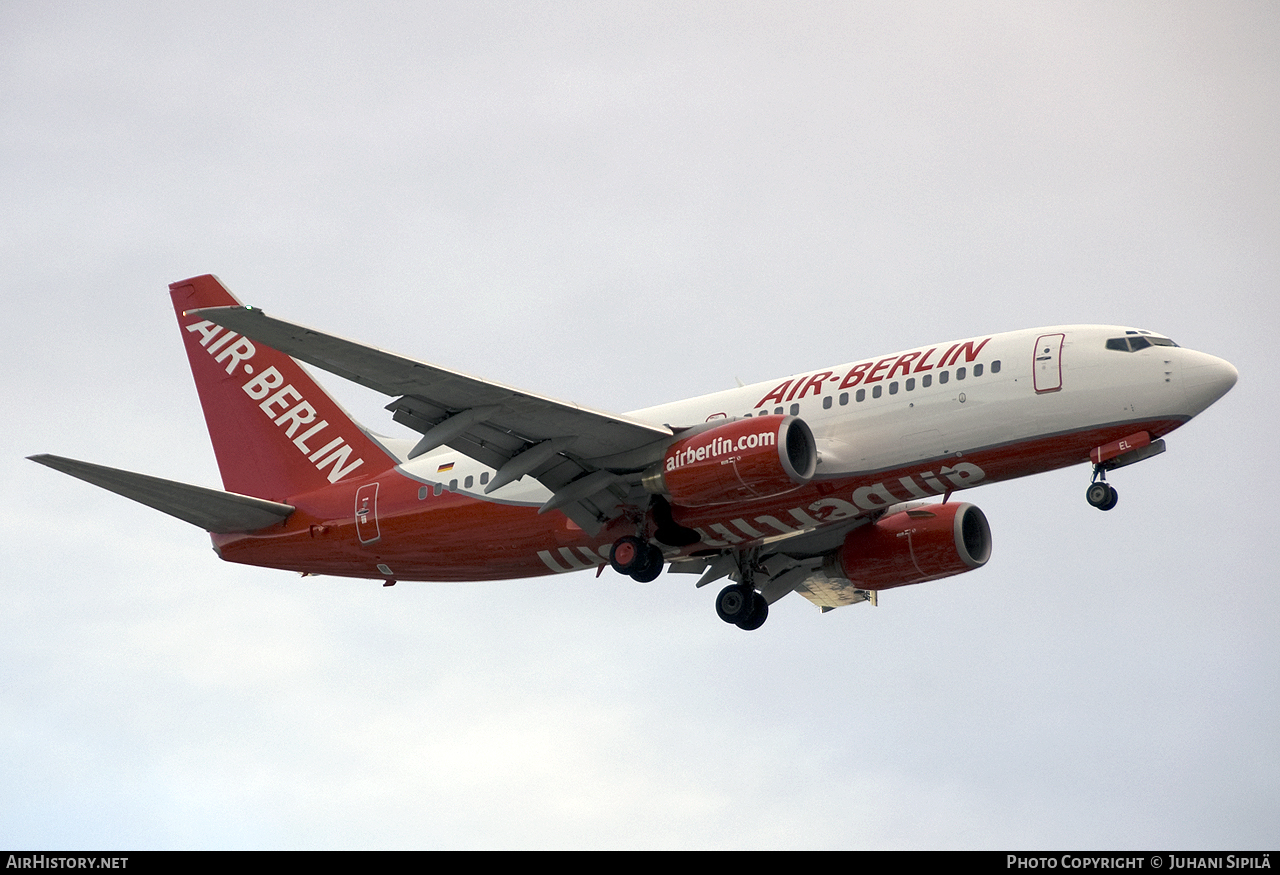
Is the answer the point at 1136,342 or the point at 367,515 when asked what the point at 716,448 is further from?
the point at 367,515

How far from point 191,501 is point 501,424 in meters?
9.14

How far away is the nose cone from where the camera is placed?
31.8 m

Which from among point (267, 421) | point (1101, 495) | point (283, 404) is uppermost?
point (283, 404)

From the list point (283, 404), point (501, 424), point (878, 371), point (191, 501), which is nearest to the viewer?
point (501, 424)

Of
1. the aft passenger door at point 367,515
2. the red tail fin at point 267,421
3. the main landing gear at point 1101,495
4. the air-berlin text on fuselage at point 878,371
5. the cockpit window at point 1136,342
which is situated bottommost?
the main landing gear at point 1101,495

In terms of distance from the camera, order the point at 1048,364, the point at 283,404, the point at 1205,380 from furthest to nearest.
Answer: the point at 283,404, the point at 1048,364, the point at 1205,380

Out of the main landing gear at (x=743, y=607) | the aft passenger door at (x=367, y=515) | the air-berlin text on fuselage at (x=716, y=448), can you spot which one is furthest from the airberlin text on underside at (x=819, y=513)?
the aft passenger door at (x=367, y=515)

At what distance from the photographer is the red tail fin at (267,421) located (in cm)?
4034

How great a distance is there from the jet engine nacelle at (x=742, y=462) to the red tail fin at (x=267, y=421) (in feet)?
32.8

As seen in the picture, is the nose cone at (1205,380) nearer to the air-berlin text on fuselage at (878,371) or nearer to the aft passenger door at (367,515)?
the air-berlin text on fuselage at (878,371)

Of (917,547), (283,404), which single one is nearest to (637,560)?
(917,547)

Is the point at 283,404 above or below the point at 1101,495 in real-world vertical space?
above

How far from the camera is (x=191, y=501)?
1483 inches

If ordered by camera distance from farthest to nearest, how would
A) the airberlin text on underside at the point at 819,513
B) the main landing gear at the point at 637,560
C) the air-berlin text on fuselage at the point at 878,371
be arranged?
the main landing gear at the point at 637,560
the air-berlin text on fuselage at the point at 878,371
the airberlin text on underside at the point at 819,513
